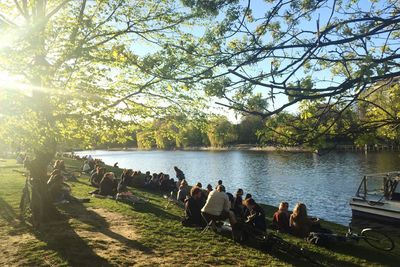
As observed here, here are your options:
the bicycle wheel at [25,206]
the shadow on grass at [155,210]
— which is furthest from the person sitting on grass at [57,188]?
the shadow on grass at [155,210]

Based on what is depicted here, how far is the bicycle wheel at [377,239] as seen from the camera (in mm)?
12428

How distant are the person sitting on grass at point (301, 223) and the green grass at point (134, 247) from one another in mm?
463

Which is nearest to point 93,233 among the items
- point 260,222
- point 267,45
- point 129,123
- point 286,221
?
point 129,123

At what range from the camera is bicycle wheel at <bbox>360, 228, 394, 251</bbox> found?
12.4m

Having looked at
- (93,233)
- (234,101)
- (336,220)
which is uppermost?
(234,101)

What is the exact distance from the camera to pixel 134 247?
10.5 meters

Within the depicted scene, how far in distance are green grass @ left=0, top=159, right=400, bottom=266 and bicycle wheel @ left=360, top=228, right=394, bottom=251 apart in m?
0.23

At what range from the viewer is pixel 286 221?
14.0m

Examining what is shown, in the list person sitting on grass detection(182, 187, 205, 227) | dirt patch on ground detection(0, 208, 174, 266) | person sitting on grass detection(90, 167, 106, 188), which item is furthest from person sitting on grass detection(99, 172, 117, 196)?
person sitting on grass detection(182, 187, 205, 227)

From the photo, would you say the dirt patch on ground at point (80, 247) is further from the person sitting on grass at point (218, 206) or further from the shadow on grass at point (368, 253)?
the shadow on grass at point (368, 253)

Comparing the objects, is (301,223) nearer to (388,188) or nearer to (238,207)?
(238,207)

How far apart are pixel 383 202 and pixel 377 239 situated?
9341mm

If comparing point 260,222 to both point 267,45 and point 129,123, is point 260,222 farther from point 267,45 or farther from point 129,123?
point 267,45

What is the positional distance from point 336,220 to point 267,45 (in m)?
18.5
